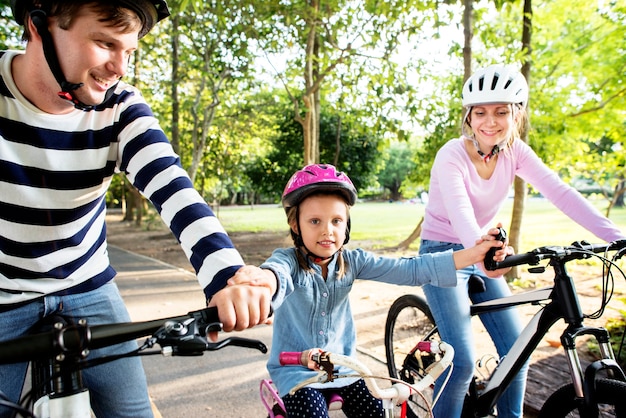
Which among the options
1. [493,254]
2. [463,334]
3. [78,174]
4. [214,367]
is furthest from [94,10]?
[214,367]

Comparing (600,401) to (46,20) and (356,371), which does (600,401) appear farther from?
(46,20)

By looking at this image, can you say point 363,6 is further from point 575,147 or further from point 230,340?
point 230,340

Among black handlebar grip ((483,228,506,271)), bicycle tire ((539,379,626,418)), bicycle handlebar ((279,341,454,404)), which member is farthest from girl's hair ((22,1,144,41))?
bicycle tire ((539,379,626,418))

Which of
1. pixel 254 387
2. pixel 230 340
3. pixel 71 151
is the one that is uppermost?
pixel 71 151

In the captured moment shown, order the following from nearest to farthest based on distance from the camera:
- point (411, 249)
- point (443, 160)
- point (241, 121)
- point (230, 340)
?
point (230, 340) < point (443, 160) < point (411, 249) < point (241, 121)

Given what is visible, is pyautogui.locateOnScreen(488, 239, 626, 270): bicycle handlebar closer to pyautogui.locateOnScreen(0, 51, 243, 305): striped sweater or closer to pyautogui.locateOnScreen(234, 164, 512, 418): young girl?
pyautogui.locateOnScreen(234, 164, 512, 418): young girl

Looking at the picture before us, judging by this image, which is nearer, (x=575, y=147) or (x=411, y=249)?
(x=575, y=147)

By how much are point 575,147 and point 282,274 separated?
937 cm

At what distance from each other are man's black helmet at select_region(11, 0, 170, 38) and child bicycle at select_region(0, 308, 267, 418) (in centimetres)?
101

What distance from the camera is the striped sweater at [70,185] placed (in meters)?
1.62

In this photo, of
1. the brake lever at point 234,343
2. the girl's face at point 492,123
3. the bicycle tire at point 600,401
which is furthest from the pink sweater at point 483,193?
the brake lever at point 234,343

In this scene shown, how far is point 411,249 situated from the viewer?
13023 millimetres

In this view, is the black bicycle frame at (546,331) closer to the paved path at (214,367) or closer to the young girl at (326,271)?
the young girl at (326,271)

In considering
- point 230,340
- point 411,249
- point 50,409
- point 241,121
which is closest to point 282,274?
point 230,340
